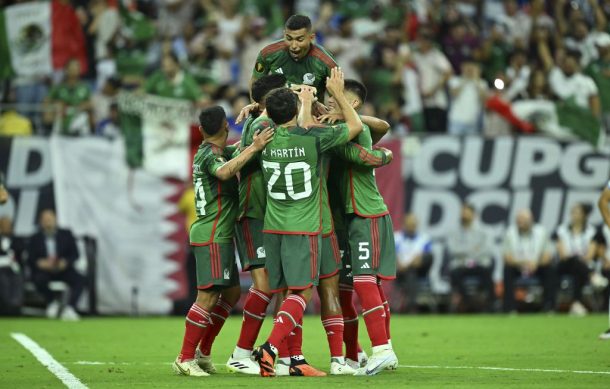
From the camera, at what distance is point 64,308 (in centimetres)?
2034

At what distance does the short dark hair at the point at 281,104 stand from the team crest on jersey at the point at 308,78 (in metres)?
1.00

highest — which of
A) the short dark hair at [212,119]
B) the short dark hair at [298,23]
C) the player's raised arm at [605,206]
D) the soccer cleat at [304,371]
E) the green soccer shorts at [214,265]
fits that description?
the short dark hair at [298,23]

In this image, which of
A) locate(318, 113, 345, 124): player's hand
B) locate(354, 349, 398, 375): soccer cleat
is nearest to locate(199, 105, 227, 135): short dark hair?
locate(318, 113, 345, 124): player's hand

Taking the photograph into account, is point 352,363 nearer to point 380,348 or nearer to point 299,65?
point 380,348

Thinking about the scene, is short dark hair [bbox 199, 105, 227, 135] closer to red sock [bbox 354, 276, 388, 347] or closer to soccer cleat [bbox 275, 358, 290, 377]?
red sock [bbox 354, 276, 388, 347]

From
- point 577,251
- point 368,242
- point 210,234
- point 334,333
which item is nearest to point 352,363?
point 334,333

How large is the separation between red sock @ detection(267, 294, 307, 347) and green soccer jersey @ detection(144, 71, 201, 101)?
11023mm

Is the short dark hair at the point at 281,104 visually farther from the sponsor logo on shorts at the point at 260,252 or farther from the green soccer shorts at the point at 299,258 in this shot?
the sponsor logo on shorts at the point at 260,252

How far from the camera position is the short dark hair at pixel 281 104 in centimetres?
1059

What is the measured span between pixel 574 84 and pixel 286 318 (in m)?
13.3

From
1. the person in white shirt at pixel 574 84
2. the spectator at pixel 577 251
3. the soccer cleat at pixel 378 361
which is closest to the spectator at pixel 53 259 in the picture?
the spectator at pixel 577 251

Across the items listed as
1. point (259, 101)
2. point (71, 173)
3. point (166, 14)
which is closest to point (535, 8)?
point (166, 14)

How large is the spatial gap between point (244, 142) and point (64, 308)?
33.6 ft

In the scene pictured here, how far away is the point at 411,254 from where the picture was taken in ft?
69.1
